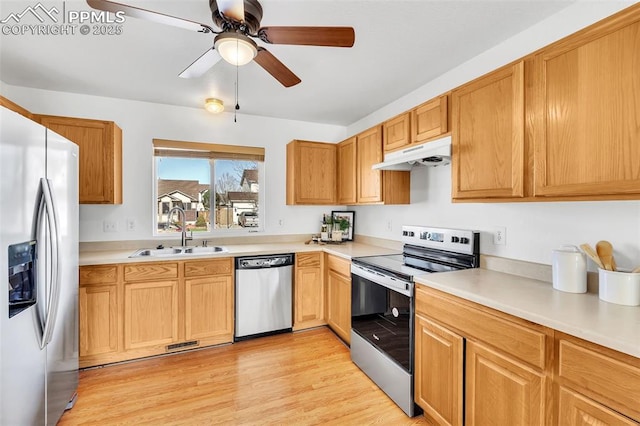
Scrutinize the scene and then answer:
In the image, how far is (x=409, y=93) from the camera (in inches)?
113

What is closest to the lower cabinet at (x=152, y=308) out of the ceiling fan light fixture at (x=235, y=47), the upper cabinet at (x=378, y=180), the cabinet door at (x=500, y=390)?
the upper cabinet at (x=378, y=180)

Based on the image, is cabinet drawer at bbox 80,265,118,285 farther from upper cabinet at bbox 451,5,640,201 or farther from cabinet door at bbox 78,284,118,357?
upper cabinet at bbox 451,5,640,201

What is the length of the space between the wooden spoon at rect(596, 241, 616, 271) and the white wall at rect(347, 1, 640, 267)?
0.32 ft

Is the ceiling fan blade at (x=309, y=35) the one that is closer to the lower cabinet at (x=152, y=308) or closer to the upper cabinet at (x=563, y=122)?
the upper cabinet at (x=563, y=122)

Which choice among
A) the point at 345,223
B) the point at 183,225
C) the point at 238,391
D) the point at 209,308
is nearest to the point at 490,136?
the point at 345,223

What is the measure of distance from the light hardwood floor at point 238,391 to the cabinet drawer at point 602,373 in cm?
113

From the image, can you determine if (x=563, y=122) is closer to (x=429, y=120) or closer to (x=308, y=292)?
(x=429, y=120)

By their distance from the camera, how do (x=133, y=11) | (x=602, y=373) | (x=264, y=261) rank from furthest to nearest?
(x=264, y=261), (x=133, y=11), (x=602, y=373)

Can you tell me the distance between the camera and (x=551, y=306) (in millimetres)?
1311

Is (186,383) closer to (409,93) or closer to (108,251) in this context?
(108,251)

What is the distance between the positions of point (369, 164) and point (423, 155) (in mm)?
949

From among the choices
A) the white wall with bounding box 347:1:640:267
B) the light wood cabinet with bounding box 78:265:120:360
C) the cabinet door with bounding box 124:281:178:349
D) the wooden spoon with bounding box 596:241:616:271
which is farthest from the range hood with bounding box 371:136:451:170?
the light wood cabinet with bounding box 78:265:120:360

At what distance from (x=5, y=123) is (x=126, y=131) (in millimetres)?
1985

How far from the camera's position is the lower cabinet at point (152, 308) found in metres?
2.46
